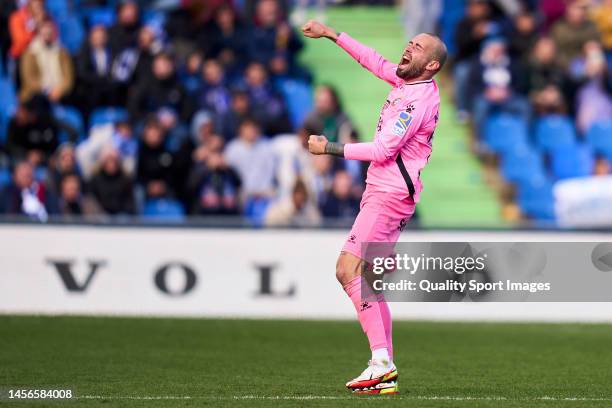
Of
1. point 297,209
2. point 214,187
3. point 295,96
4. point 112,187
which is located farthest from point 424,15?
point 112,187

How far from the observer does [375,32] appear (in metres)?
21.2

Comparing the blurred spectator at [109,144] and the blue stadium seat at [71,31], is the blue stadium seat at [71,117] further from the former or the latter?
the blue stadium seat at [71,31]

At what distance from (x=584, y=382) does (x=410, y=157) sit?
2.29m

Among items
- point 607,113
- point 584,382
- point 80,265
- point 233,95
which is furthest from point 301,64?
point 584,382

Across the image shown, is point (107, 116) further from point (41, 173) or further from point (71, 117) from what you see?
point (41, 173)

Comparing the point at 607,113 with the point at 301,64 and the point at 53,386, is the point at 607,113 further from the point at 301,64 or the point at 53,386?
the point at 53,386

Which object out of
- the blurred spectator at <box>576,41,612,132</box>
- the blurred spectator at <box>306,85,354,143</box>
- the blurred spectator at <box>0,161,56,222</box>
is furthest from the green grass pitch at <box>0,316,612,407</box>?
the blurred spectator at <box>576,41,612,132</box>

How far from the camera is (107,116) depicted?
60.6ft

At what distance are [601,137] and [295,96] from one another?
15.2ft

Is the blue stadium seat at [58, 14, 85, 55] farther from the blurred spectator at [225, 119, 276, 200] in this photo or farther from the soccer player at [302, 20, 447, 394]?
the soccer player at [302, 20, 447, 394]

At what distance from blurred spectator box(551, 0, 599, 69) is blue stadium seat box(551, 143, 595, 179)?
161cm

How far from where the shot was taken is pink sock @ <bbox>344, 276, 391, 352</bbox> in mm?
8680

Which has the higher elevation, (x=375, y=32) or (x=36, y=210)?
(x=375, y=32)
